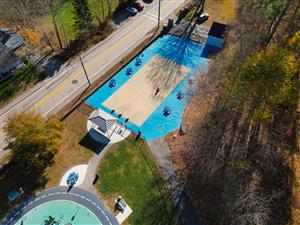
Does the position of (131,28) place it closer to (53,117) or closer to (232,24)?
(232,24)

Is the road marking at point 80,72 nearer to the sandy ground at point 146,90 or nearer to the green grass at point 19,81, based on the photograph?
the green grass at point 19,81

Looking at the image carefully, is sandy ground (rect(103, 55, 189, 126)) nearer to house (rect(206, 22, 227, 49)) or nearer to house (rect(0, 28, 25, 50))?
house (rect(206, 22, 227, 49))

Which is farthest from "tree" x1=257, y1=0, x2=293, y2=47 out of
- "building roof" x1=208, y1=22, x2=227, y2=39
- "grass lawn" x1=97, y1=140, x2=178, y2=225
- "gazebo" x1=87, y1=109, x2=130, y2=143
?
"grass lawn" x1=97, y1=140, x2=178, y2=225

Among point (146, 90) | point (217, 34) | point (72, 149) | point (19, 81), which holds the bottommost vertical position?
point (72, 149)

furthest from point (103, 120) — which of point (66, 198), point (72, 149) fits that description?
point (66, 198)

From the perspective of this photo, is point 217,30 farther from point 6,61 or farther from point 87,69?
point 6,61

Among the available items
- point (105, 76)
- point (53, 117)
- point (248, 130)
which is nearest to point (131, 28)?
point (105, 76)
